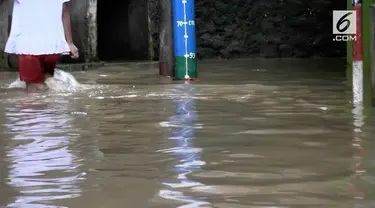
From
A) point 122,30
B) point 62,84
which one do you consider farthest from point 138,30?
point 62,84

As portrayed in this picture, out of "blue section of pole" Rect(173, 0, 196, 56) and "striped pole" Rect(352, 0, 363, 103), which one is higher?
"blue section of pole" Rect(173, 0, 196, 56)

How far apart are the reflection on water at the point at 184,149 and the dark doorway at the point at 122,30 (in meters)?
7.18

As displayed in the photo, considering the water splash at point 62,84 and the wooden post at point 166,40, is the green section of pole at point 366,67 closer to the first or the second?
the wooden post at point 166,40

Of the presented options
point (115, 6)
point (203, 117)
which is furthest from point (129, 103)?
point (115, 6)

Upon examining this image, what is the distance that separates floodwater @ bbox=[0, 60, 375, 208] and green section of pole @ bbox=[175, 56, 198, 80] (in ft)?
5.44

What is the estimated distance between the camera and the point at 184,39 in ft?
24.7

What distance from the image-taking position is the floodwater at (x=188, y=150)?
96.1 inches

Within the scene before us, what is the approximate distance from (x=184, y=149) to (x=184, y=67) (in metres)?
4.28

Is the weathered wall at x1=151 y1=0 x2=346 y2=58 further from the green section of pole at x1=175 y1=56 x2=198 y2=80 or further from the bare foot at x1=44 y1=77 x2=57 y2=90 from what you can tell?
the bare foot at x1=44 y1=77 x2=57 y2=90

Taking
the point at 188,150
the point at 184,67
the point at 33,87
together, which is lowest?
Answer: the point at 188,150

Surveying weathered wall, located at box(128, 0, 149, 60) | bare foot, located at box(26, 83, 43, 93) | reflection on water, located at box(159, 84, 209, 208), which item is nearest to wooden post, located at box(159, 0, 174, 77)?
bare foot, located at box(26, 83, 43, 93)

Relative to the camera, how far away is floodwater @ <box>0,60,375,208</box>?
8.01 ft

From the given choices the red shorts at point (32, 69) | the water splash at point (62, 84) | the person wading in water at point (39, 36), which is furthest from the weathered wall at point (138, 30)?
the red shorts at point (32, 69)

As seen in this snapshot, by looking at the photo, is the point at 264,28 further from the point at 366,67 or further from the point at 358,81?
the point at 358,81
